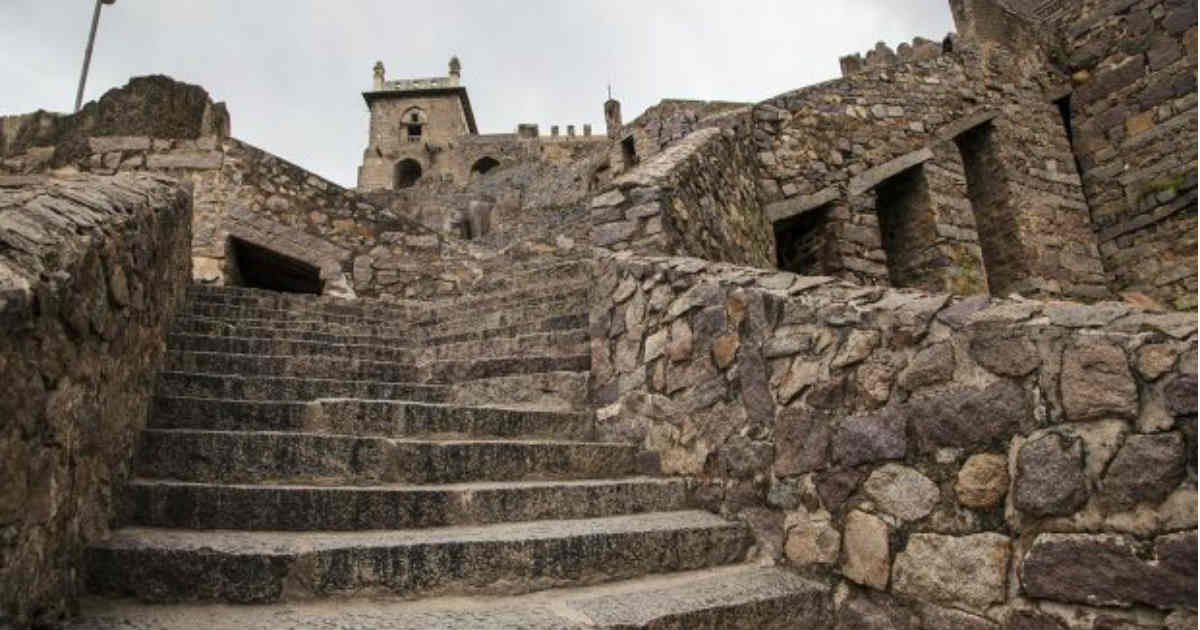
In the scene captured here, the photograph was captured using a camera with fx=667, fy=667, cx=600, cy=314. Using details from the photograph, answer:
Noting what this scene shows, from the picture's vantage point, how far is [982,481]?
6.70 feet

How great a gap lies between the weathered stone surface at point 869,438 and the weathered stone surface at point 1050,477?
1.27ft

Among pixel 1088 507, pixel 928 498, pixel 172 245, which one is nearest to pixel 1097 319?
pixel 1088 507

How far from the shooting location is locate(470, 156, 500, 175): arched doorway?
1308 inches

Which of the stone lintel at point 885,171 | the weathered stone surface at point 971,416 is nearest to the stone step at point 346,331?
the weathered stone surface at point 971,416

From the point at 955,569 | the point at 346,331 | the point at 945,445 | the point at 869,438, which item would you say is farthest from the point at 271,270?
the point at 955,569

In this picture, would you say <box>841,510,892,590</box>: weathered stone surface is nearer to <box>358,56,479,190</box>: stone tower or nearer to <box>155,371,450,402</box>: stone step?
<box>155,371,450,402</box>: stone step

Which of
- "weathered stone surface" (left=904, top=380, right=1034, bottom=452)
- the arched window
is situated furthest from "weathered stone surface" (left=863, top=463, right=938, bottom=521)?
the arched window

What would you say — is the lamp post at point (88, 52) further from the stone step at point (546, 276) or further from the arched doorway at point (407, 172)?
the arched doorway at point (407, 172)

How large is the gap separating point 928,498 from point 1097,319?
0.74 metres

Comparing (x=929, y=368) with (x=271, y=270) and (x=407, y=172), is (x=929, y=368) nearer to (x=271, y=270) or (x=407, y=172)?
(x=271, y=270)

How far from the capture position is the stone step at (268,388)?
3.19 meters

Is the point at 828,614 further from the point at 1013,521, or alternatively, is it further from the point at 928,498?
the point at 1013,521

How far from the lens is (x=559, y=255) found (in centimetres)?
877

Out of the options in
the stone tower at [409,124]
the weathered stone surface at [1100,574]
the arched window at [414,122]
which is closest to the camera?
the weathered stone surface at [1100,574]
